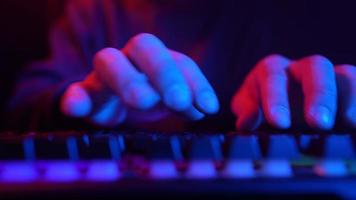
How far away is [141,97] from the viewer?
0.41m

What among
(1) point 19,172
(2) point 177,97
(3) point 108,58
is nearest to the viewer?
(1) point 19,172

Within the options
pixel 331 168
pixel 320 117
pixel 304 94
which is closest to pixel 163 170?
pixel 331 168

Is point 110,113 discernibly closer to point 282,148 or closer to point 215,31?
point 282,148

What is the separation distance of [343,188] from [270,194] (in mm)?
44

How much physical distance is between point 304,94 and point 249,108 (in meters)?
0.08

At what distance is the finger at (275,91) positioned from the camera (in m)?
0.47

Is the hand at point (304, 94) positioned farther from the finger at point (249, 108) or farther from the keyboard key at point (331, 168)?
the keyboard key at point (331, 168)

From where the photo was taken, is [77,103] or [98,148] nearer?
[98,148]

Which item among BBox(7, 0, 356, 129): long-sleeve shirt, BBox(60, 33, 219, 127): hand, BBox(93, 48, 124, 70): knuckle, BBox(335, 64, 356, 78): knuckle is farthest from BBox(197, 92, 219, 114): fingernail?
BBox(7, 0, 356, 129): long-sleeve shirt

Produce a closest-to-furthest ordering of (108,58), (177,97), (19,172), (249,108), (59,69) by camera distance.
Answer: (19,172) < (177,97) < (108,58) < (249,108) < (59,69)

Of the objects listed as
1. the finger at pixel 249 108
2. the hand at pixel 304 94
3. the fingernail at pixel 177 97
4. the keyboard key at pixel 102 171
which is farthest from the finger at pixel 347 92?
the keyboard key at pixel 102 171

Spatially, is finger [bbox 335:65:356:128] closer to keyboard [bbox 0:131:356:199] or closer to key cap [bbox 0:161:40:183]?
keyboard [bbox 0:131:356:199]

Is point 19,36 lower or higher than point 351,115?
higher

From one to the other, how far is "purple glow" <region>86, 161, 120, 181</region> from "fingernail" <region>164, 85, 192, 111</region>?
0.40 ft
